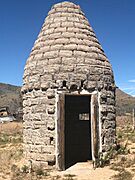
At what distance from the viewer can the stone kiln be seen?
973cm

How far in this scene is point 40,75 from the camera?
10.2 m

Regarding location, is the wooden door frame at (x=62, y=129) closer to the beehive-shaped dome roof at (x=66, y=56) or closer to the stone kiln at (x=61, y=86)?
the stone kiln at (x=61, y=86)

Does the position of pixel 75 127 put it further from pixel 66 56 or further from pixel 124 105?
pixel 124 105

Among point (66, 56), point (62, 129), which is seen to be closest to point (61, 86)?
point (66, 56)

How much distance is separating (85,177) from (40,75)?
3.61 meters

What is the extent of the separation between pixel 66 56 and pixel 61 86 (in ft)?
3.48

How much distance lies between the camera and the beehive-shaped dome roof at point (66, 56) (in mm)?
9961

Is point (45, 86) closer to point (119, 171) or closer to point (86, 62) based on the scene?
point (86, 62)

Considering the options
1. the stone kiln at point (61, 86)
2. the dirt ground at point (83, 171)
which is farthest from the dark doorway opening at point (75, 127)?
the dirt ground at point (83, 171)

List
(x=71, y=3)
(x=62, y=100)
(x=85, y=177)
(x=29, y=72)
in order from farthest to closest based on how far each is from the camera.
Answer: (x=71, y=3)
(x=29, y=72)
(x=62, y=100)
(x=85, y=177)

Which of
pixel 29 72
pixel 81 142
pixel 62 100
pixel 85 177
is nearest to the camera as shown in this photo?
pixel 85 177

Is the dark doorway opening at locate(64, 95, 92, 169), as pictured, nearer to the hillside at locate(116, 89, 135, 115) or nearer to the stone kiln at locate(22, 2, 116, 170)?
the stone kiln at locate(22, 2, 116, 170)

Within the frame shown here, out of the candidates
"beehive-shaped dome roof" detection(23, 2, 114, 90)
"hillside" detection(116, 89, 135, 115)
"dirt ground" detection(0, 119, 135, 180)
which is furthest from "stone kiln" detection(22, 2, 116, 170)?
"hillside" detection(116, 89, 135, 115)

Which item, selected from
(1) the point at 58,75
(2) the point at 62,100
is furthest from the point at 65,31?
(2) the point at 62,100
